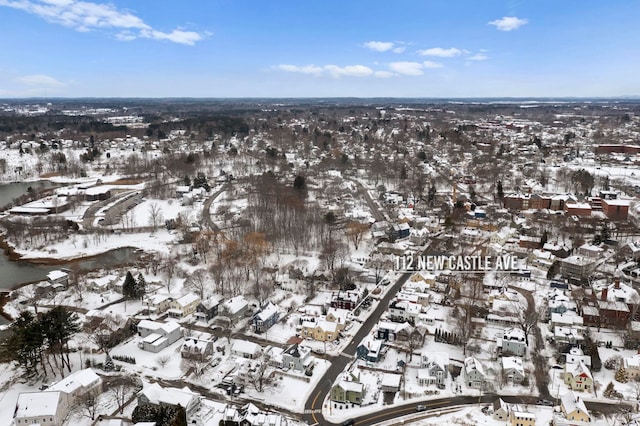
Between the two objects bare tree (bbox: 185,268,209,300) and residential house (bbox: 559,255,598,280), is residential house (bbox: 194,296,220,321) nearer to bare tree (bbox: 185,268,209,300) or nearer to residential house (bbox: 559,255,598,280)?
bare tree (bbox: 185,268,209,300)

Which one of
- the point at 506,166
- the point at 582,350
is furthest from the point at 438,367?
the point at 506,166

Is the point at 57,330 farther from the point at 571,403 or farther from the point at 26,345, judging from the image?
the point at 571,403

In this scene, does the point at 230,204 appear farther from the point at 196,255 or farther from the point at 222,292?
the point at 222,292

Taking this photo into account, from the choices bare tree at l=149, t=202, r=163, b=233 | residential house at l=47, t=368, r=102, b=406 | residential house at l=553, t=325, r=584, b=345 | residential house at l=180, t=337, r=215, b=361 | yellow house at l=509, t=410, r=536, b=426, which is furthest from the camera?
bare tree at l=149, t=202, r=163, b=233

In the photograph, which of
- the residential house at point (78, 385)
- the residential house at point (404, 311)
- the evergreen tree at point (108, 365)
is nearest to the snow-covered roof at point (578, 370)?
the residential house at point (404, 311)

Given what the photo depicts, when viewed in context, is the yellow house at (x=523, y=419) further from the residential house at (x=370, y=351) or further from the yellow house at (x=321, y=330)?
the yellow house at (x=321, y=330)

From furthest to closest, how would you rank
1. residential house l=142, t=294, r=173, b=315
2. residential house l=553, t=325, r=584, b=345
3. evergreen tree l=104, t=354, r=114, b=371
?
residential house l=142, t=294, r=173, b=315 < residential house l=553, t=325, r=584, b=345 < evergreen tree l=104, t=354, r=114, b=371

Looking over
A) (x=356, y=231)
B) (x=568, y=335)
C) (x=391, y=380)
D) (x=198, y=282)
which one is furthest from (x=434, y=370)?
(x=356, y=231)

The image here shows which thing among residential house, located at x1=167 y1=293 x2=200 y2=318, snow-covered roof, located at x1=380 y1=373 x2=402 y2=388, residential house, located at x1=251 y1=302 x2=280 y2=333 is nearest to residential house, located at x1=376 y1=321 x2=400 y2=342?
snow-covered roof, located at x1=380 y1=373 x2=402 y2=388
